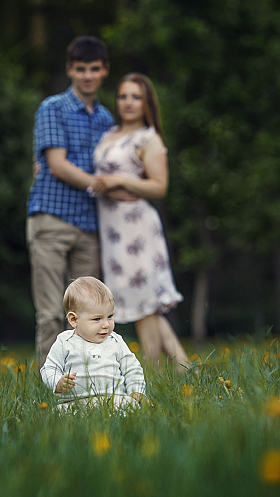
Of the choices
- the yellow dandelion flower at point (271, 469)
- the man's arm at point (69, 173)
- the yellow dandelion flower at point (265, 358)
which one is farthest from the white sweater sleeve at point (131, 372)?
the man's arm at point (69, 173)

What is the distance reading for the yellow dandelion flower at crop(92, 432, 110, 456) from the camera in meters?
1.67

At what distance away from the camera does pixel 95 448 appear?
169cm

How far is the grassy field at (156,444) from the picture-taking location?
4.59ft

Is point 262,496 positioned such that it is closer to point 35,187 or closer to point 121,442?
point 121,442

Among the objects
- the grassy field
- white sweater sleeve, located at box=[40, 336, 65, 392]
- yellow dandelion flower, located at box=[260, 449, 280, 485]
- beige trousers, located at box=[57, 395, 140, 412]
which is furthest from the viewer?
white sweater sleeve, located at box=[40, 336, 65, 392]

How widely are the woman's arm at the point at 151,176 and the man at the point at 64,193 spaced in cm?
19

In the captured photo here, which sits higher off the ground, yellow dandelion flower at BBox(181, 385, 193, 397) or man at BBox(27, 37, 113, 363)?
man at BBox(27, 37, 113, 363)

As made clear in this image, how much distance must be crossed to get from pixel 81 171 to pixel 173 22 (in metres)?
7.69

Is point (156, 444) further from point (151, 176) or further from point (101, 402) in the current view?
point (151, 176)

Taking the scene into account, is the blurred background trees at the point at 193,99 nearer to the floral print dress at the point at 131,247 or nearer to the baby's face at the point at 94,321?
the floral print dress at the point at 131,247

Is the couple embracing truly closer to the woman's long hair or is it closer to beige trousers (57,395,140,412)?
the woman's long hair

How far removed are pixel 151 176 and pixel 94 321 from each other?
181cm

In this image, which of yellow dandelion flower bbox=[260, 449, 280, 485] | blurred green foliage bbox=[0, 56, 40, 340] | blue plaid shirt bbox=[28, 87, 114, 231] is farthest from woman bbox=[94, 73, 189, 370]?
blurred green foliage bbox=[0, 56, 40, 340]

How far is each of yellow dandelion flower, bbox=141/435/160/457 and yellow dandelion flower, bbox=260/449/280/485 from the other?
0.33m
